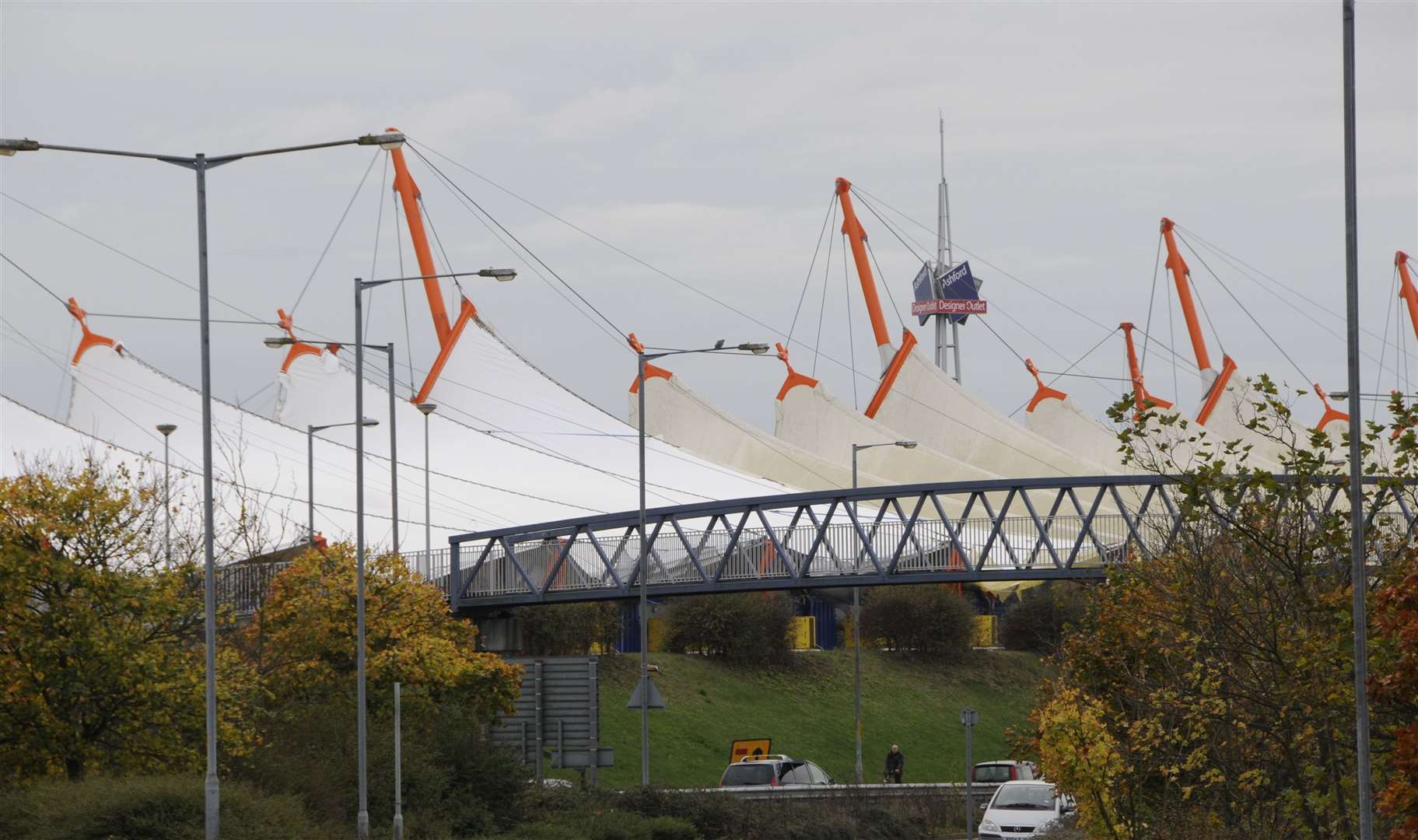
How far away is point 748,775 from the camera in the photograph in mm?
42000

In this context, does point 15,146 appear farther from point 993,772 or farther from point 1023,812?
point 993,772

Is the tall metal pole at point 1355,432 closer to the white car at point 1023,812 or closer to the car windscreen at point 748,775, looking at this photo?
the white car at point 1023,812

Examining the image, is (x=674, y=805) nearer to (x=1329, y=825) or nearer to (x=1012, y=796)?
(x=1012, y=796)

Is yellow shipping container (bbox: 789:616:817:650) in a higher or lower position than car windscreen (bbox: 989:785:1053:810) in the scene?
higher

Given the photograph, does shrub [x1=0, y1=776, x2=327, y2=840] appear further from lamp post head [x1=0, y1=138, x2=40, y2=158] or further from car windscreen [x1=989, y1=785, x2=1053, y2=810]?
car windscreen [x1=989, y1=785, x2=1053, y2=810]

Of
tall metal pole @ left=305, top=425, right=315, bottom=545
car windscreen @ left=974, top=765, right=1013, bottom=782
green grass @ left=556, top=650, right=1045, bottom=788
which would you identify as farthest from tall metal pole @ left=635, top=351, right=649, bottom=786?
green grass @ left=556, top=650, right=1045, bottom=788

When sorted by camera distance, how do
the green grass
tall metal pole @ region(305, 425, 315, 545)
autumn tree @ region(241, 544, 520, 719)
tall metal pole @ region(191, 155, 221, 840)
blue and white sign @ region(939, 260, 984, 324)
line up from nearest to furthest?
tall metal pole @ region(191, 155, 221, 840)
autumn tree @ region(241, 544, 520, 719)
tall metal pole @ region(305, 425, 315, 545)
the green grass
blue and white sign @ region(939, 260, 984, 324)

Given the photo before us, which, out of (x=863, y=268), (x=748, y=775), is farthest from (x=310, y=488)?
(x=863, y=268)

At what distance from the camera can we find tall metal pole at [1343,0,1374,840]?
14.8 metres

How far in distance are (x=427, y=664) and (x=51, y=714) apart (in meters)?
9.83

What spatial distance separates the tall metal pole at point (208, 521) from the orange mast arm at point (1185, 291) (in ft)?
320

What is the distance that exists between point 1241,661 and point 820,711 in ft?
148

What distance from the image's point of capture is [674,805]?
34.1 m

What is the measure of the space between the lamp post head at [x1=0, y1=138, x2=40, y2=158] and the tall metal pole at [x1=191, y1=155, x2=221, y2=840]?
7.60 ft
